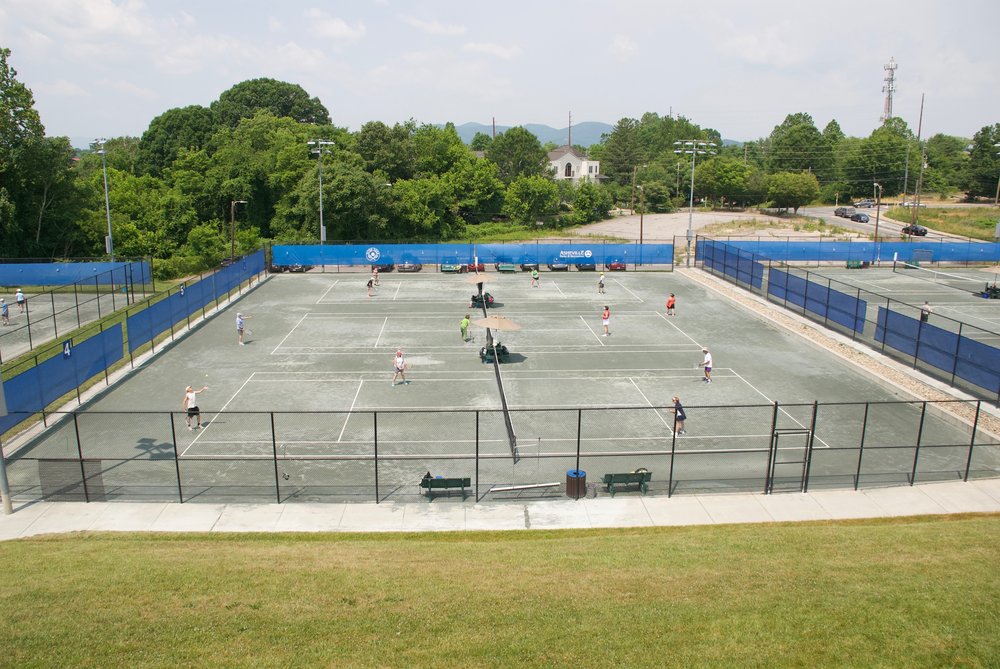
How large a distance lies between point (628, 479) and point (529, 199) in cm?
7941

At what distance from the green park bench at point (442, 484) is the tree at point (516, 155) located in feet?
333

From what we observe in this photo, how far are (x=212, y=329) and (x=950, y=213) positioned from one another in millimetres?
97310

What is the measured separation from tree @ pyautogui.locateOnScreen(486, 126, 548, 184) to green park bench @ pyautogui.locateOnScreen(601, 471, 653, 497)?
101m

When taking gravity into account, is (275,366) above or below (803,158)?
below

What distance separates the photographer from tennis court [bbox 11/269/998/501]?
1977cm

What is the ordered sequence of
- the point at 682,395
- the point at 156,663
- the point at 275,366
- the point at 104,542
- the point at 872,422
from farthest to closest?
the point at 275,366, the point at 682,395, the point at 872,422, the point at 104,542, the point at 156,663

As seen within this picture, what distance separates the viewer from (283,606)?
434 inches

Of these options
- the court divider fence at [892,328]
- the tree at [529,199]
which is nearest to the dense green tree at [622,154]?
the tree at [529,199]

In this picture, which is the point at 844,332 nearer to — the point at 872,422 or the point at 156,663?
the point at 872,422

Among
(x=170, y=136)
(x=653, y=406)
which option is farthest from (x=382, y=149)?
(x=653, y=406)

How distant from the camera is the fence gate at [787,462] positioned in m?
18.8

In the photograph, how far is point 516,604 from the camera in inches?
440

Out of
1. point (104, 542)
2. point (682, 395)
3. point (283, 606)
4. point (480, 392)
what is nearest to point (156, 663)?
point (283, 606)

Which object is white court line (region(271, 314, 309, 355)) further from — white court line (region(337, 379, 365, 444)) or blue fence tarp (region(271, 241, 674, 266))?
blue fence tarp (region(271, 241, 674, 266))
